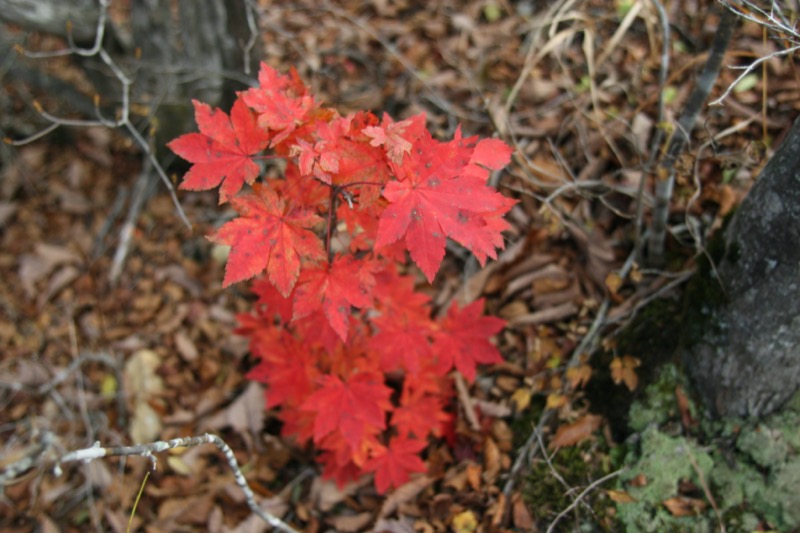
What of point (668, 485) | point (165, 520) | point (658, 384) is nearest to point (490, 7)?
point (658, 384)

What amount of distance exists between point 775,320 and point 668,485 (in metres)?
0.66

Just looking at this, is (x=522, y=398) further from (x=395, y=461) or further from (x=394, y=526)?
(x=394, y=526)

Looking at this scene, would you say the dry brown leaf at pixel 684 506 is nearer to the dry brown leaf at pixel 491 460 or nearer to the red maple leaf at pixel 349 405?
the dry brown leaf at pixel 491 460

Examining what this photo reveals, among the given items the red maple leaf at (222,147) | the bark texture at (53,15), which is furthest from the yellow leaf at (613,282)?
the bark texture at (53,15)

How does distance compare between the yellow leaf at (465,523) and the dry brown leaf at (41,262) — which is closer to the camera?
the yellow leaf at (465,523)

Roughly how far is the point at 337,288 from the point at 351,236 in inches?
8.6

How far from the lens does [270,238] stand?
5.30 ft

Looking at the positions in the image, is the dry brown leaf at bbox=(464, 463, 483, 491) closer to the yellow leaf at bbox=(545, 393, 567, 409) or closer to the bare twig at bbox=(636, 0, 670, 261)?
the yellow leaf at bbox=(545, 393, 567, 409)

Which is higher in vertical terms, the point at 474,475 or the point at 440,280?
the point at 440,280

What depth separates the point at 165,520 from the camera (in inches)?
103

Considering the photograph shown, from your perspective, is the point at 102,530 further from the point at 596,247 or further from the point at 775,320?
the point at 775,320

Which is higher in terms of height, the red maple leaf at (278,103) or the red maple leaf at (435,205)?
the red maple leaf at (278,103)

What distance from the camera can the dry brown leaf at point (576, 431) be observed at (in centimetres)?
226

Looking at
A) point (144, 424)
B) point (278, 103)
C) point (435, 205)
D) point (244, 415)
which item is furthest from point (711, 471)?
point (144, 424)
